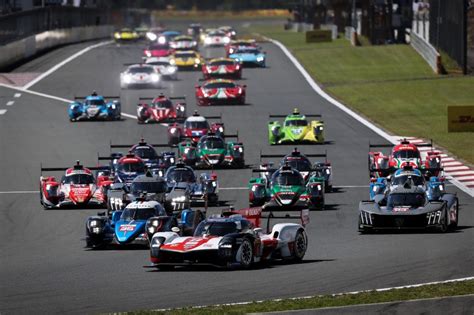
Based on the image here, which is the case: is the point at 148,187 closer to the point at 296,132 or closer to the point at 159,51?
the point at 296,132

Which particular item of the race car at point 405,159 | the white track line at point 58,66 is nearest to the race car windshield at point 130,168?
the race car at point 405,159

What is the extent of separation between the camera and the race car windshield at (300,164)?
49656mm

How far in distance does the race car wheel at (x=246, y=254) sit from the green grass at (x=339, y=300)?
6132 millimetres

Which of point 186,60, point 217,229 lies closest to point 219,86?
point 186,60

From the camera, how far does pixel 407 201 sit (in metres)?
40.5

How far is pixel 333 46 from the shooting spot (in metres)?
133

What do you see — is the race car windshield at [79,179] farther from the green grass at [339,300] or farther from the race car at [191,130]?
the green grass at [339,300]

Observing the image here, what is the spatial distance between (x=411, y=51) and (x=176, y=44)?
22.9m

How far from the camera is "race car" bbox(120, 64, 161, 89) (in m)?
95.6

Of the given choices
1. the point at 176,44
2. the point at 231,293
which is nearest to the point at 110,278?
the point at 231,293

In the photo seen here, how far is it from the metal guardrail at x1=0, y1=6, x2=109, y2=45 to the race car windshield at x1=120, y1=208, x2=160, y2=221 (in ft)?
211

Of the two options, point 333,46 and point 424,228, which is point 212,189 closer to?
point 424,228

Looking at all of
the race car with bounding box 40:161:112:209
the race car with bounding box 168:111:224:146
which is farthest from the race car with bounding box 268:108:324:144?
the race car with bounding box 40:161:112:209

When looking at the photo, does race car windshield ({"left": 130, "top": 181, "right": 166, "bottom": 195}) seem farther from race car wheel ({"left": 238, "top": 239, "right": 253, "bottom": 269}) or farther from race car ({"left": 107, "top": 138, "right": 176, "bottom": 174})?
race car wheel ({"left": 238, "top": 239, "right": 253, "bottom": 269})
